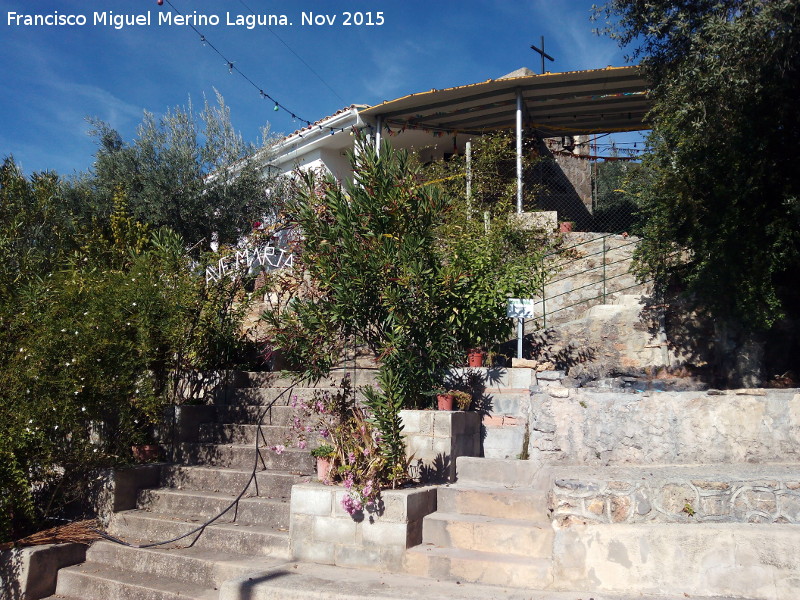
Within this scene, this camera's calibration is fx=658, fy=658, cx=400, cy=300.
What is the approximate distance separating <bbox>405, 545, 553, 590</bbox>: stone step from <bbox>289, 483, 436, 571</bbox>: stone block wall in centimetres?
17

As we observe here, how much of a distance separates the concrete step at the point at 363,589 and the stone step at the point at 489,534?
371 millimetres

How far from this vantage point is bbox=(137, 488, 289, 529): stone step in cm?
644

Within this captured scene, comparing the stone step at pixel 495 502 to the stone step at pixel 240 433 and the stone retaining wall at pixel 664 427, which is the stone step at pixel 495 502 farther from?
the stone step at pixel 240 433

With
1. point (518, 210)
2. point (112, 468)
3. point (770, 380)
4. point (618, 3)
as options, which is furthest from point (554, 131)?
point (112, 468)

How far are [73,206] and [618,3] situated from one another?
34.4 ft

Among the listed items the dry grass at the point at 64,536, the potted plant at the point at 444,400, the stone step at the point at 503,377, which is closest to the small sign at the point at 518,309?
the stone step at the point at 503,377

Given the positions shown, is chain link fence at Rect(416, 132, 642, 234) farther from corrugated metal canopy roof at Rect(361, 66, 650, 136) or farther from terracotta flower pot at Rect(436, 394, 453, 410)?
terracotta flower pot at Rect(436, 394, 453, 410)

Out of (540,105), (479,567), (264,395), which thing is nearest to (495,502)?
(479,567)

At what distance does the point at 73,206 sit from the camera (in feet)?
42.5

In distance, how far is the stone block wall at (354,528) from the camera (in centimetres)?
550

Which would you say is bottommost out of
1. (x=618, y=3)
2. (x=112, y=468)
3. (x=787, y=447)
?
(x=112, y=468)

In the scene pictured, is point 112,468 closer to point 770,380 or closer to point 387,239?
point 387,239

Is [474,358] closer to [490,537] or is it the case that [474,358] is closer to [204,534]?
[490,537]

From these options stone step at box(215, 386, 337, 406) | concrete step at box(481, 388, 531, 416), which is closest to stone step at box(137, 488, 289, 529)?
stone step at box(215, 386, 337, 406)
